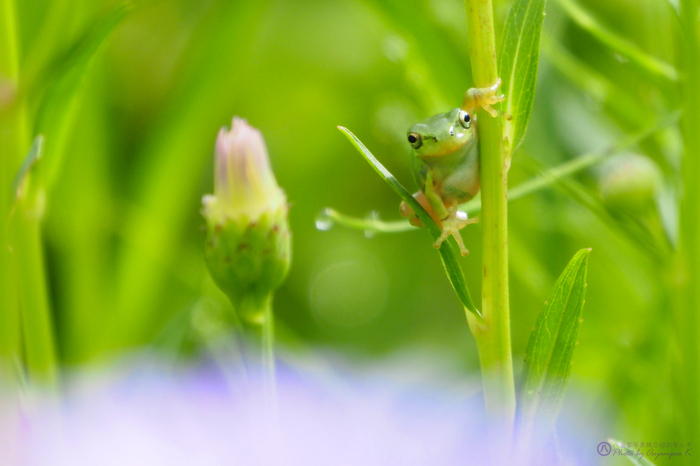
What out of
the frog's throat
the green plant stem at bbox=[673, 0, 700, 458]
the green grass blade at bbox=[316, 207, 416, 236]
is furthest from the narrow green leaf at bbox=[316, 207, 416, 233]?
the green plant stem at bbox=[673, 0, 700, 458]

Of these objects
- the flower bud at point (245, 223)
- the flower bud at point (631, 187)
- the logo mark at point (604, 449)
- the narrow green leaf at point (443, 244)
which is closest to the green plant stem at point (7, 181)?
the flower bud at point (245, 223)

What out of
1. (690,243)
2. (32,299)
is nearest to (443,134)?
(690,243)

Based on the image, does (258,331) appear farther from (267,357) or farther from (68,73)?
(68,73)

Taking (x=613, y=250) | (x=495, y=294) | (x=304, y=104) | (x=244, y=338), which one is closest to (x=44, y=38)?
(x=244, y=338)

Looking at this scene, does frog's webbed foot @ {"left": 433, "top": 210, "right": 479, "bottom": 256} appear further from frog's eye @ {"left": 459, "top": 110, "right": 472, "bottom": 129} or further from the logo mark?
the logo mark

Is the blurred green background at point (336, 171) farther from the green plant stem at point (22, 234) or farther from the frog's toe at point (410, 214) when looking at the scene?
the frog's toe at point (410, 214)
